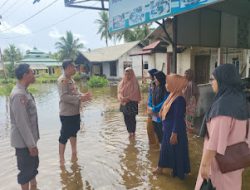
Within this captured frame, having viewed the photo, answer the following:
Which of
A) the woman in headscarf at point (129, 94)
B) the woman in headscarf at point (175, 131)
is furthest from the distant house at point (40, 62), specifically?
the woman in headscarf at point (175, 131)

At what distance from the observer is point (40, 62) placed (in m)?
59.9

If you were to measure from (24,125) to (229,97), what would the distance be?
2271 mm

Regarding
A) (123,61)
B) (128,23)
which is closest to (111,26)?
(128,23)

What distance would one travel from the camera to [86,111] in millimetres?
11211

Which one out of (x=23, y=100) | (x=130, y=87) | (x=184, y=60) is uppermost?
(x=184, y=60)

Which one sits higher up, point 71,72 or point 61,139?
point 71,72

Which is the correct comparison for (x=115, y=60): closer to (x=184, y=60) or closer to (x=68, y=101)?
(x=184, y=60)

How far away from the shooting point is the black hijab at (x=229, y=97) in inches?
90.3

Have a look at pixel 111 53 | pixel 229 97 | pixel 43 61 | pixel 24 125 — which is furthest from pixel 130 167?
pixel 43 61

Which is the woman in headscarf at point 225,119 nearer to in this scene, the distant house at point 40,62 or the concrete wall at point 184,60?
the concrete wall at point 184,60

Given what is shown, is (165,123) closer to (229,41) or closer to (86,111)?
(229,41)

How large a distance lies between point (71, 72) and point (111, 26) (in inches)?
65.7

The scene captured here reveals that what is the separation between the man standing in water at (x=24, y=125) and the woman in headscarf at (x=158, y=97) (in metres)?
2.19

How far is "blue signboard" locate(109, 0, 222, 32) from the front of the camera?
4.08 m
